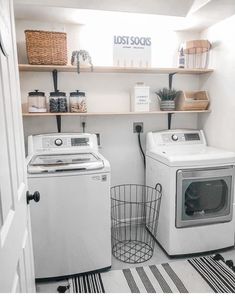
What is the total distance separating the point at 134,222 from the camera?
9.42 feet

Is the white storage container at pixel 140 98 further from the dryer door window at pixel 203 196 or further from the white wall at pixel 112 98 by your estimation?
the dryer door window at pixel 203 196

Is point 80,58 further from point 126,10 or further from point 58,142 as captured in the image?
point 58,142

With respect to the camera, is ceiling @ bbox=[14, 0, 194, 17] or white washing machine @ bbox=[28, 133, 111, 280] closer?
white washing machine @ bbox=[28, 133, 111, 280]

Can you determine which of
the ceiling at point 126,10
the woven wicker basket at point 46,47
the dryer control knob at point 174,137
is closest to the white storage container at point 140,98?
the dryer control knob at point 174,137

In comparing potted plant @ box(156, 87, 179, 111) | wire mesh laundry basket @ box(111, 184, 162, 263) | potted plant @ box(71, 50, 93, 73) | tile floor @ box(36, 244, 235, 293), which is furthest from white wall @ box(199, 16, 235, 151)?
potted plant @ box(71, 50, 93, 73)

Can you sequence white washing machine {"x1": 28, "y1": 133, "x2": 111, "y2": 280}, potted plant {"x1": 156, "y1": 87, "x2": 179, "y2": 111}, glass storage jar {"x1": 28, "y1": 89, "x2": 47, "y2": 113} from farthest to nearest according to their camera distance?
1. potted plant {"x1": 156, "y1": 87, "x2": 179, "y2": 111}
2. glass storage jar {"x1": 28, "y1": 89, "x2": 47, "y2": 113}
3. white washing machine {"x1": 28, "y1": 133, "x2": 111, "y2": 280}

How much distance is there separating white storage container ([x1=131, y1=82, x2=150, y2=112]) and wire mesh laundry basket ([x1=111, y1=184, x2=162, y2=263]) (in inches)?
30.2

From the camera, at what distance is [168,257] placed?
2.24 meters

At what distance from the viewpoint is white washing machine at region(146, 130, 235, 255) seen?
2.11 metres

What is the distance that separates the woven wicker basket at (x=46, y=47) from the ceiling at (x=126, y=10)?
192mm

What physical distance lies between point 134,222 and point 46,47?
6.64 ft

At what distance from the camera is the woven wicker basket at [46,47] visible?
2053mm

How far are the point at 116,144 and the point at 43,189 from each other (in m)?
1.09

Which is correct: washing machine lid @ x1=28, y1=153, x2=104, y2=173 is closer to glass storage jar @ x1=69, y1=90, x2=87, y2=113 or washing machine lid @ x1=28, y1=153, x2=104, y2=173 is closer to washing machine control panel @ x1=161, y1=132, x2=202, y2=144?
glass storage jar @ x1=69, y1=90, x2=87, y2=113
